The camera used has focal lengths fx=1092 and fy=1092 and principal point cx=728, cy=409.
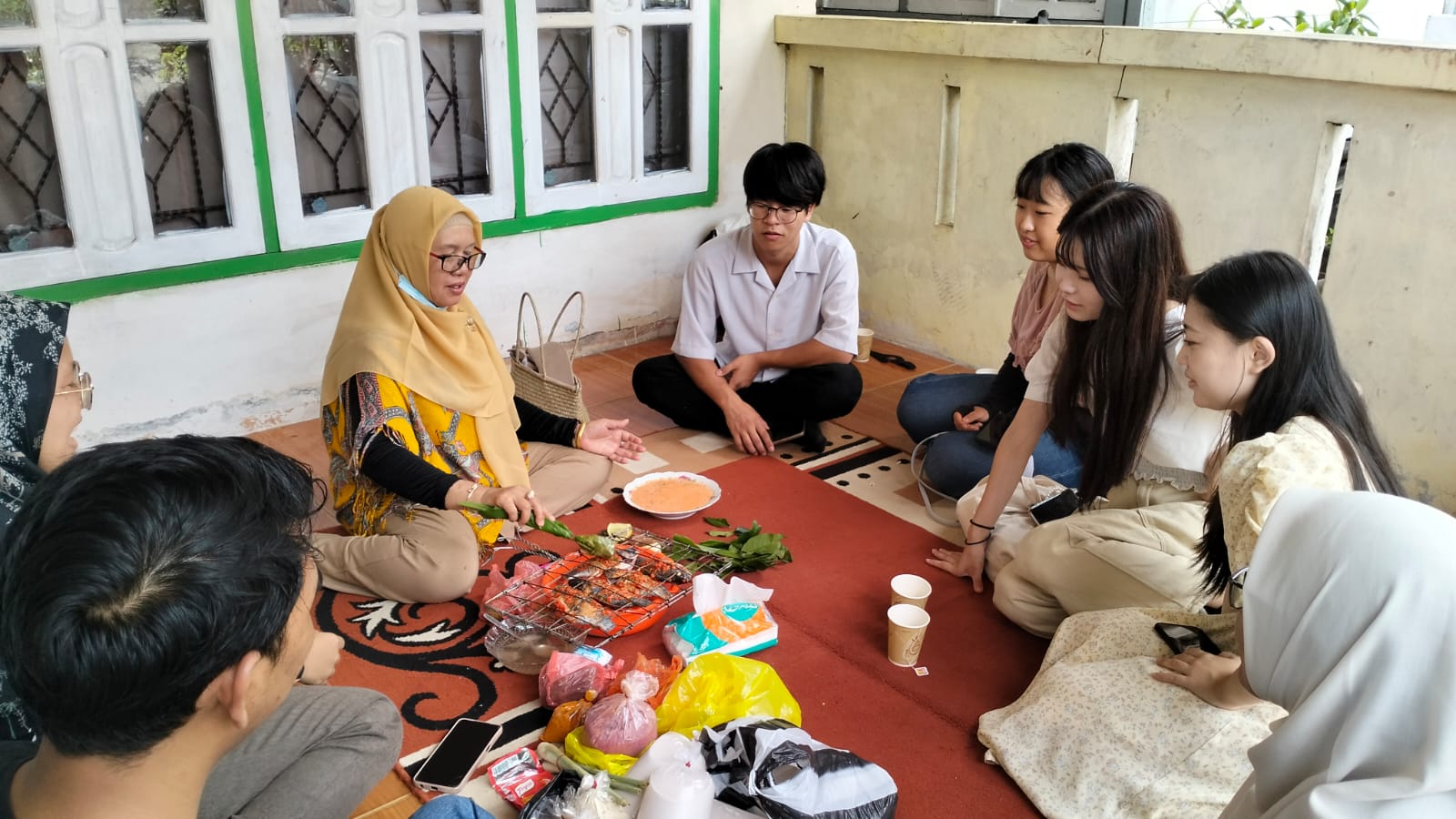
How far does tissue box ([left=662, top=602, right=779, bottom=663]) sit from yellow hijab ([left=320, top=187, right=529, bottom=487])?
739 millimetres

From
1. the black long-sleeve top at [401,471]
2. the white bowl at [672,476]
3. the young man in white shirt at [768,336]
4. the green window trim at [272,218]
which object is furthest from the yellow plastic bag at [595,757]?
the green window trim at [272,218]

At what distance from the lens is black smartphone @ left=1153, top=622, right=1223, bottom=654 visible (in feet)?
6.69

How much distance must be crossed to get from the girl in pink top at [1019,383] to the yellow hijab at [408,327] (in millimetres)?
1404

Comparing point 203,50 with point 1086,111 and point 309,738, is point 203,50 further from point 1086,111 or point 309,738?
point 1086,111

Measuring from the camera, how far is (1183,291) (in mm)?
2502


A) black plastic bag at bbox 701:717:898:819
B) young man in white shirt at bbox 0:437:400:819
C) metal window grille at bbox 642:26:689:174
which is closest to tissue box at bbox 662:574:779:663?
black plastic bag at bbox 701:717:898:819

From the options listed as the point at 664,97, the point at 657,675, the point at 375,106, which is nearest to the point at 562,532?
the point at 657,675

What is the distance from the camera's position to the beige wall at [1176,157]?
10.5 feet

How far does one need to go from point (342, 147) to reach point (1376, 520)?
3.46 meters

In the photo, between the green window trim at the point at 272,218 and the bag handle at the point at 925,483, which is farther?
the green window trim at the point at 272,218

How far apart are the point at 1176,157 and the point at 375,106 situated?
277 centimetres

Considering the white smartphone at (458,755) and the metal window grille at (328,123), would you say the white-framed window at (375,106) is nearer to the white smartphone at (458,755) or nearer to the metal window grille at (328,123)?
the metal window grille at (328,123)

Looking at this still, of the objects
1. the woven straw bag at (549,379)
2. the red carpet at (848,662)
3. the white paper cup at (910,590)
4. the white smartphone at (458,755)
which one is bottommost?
the red carpet at (848,662)

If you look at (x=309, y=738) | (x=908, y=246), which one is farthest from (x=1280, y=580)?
(x=908, y=246)
